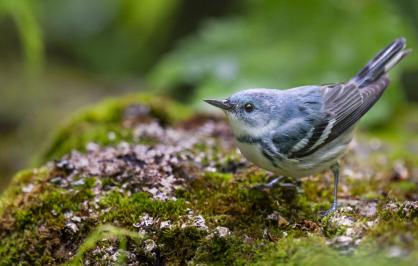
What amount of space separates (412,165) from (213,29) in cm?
323

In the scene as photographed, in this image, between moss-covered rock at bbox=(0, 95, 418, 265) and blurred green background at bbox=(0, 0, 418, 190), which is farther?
blurred green background at bbox=(0, 0, 418, 190)

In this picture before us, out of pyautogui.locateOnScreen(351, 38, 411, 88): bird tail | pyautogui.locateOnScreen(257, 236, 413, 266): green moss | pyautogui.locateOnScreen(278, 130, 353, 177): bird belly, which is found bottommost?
pyautogui.locateOnScreen(257, 236, 413, 266): green moss

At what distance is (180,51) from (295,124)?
11.6 feet

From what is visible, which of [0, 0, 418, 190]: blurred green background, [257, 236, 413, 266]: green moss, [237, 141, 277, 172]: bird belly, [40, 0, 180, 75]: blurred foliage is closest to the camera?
[257, 236, 413, 266]: green moss

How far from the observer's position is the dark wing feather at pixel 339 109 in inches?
154

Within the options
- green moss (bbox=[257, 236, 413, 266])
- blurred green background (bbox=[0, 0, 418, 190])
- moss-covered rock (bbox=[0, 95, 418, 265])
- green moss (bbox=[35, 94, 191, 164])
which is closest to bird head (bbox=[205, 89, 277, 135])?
moss-covered rock (bbox=[0, 95, 418, 265])

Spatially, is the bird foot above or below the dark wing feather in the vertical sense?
below

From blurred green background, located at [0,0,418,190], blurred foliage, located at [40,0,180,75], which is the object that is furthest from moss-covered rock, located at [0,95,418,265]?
blurred foliage, located at [40,0,180,75]

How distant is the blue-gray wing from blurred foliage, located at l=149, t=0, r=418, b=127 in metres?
2.44

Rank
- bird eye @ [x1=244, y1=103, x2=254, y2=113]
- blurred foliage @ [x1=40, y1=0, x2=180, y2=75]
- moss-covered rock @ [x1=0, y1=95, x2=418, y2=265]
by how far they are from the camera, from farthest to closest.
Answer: blurred foliage @ [x1=40, y1=0, x2=180, y2=75]
bird eye @ [x1=244, y1=103, x2=254, y2=113]
moss-covered rock @ [x1=0, y1=95, x2=418, y2=265]

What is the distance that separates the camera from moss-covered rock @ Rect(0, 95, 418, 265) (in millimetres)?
3045

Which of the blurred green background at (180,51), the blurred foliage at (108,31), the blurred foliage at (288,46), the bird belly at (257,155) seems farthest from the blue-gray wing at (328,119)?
the blurred foliage at (108,31)

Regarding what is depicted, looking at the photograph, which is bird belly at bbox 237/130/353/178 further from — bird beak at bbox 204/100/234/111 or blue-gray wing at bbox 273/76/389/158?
bird beak at bbox 204/100/234/111

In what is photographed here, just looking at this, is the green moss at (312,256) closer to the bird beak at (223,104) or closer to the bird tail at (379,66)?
the bird beak at (223,104)
